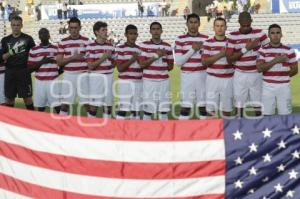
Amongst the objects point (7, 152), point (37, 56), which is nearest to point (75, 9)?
point (37, 56)

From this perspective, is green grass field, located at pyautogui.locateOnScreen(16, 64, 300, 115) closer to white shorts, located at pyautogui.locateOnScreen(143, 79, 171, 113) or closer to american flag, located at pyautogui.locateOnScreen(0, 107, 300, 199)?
white shorts, located at pyautogui.locateOnScreen(143, 79, 171, 113)

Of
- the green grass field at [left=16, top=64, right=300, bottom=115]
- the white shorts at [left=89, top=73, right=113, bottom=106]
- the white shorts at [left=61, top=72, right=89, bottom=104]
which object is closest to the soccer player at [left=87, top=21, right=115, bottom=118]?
the white shorts at [left=89, top=73, right=113, bottom=106]

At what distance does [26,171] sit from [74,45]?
5.07 m

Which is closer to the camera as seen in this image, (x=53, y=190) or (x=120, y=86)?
(x=53, y=190)

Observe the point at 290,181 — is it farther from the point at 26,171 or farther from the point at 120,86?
the point at 120,86

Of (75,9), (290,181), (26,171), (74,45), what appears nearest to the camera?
(290,181)

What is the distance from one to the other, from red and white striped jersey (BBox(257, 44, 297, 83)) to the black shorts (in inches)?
172

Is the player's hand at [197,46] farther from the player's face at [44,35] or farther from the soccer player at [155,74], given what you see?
the player's face at [44,35]

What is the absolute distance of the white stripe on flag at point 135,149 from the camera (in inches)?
185

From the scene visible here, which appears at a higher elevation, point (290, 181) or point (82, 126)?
point (82, 126)

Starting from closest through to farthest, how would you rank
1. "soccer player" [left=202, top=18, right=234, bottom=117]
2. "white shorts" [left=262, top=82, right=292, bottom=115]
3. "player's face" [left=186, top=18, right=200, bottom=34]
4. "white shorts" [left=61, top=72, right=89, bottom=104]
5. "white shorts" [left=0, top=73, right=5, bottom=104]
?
"white shorts" [left=262, top=82, right=292, bottom=115]
"soccer player" [left=202, top=18, right=234, bottom=117]
"player's face" [left=186, top=18, right=200, bottom=34]
"white shorts" [left=61, top=72, right=89, bottom=104]
"white shorts" [left=0, top=73, right=5, bottom=104]

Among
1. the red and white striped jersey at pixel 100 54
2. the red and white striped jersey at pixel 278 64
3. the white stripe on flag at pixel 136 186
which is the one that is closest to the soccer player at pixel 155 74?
the red and white striped jersey at pixel 100 54

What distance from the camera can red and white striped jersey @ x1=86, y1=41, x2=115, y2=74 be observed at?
9562mm

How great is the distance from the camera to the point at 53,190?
4.89 meters
